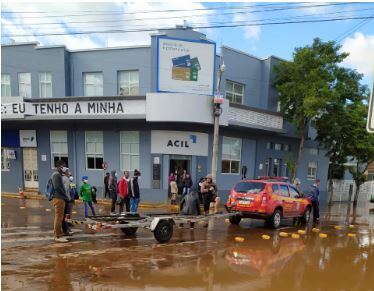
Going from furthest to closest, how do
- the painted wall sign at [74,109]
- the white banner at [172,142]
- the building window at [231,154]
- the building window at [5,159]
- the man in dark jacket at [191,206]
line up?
the building window at [5,159] → the building window at [231,154] → the white banner at [172,142] → the painted wall sign at [74,109] → the man in dark jacket at [191,206]

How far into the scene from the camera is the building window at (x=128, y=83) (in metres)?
18.9

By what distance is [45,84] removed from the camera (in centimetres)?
2028

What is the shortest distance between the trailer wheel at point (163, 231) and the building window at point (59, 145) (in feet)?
41.1

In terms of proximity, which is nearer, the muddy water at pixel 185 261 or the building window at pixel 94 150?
the muddy water at pixel 185 261

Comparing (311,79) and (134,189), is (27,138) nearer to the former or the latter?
(134,189)

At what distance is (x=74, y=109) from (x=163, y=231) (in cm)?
1130

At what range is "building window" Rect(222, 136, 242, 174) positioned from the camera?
1983 centimetres

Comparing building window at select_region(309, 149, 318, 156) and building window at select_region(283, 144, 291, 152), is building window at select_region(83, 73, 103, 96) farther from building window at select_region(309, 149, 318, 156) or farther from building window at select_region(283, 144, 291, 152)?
building window at select_region(309, 149, 318, 156)

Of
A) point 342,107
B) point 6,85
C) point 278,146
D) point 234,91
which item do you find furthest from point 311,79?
point 6,85

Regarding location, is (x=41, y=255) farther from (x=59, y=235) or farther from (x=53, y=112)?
(x=53, y=112)

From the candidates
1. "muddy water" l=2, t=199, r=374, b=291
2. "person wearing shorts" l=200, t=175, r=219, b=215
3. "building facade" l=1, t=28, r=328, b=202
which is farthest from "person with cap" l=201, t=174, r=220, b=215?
"building facade" l=1, t=28, r=328, b=202

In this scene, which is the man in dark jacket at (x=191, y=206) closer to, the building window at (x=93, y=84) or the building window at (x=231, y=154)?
the building window at (x=231, y=154)

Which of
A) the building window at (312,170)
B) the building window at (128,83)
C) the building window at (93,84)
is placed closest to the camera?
the building window at (128,83)

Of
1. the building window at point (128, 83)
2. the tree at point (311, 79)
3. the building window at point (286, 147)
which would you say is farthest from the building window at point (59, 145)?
the building window at point (286, 147)
